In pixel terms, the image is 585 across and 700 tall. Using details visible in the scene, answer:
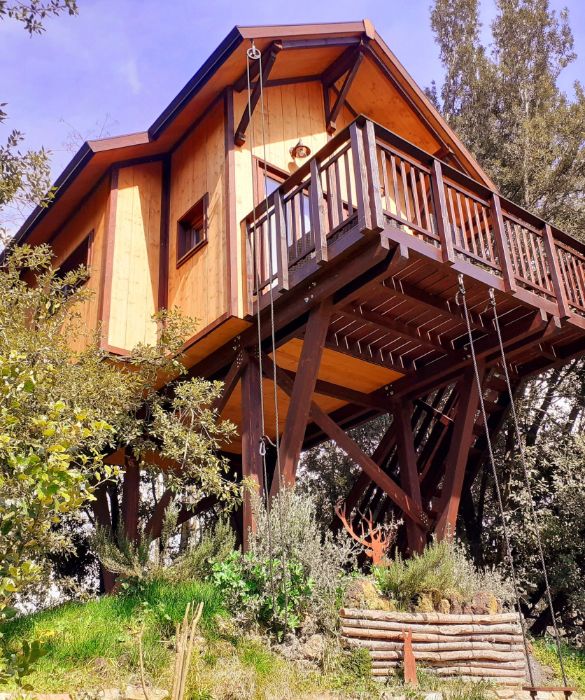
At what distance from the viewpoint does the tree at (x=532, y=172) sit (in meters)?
10.1

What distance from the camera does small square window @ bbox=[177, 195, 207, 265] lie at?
9.74 m

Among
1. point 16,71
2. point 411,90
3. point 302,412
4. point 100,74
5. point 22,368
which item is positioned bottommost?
point 22,368

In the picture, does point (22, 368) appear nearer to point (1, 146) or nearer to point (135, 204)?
point (1, 146)

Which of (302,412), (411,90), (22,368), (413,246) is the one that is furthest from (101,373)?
(411,90)

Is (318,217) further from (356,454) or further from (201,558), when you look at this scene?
(201,558)

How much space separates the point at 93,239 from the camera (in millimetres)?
10531

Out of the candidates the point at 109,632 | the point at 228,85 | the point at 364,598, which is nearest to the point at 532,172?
the point at 228,85

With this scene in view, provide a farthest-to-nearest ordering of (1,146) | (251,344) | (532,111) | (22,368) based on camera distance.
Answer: (532,111)
(251,344)
(1,146)
(22,368)

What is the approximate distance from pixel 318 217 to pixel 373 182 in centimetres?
73

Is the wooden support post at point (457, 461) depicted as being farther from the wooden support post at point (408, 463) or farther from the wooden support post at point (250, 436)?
the wooden support post at point (250, 436)

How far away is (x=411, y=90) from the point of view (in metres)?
10.9

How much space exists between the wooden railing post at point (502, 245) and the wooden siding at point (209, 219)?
3.05 m

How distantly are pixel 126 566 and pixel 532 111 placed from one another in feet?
40.4

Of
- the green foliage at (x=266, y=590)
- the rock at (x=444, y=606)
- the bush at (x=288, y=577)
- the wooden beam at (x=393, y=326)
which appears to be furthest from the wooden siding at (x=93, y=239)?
the rock at (x=444, y=606)
